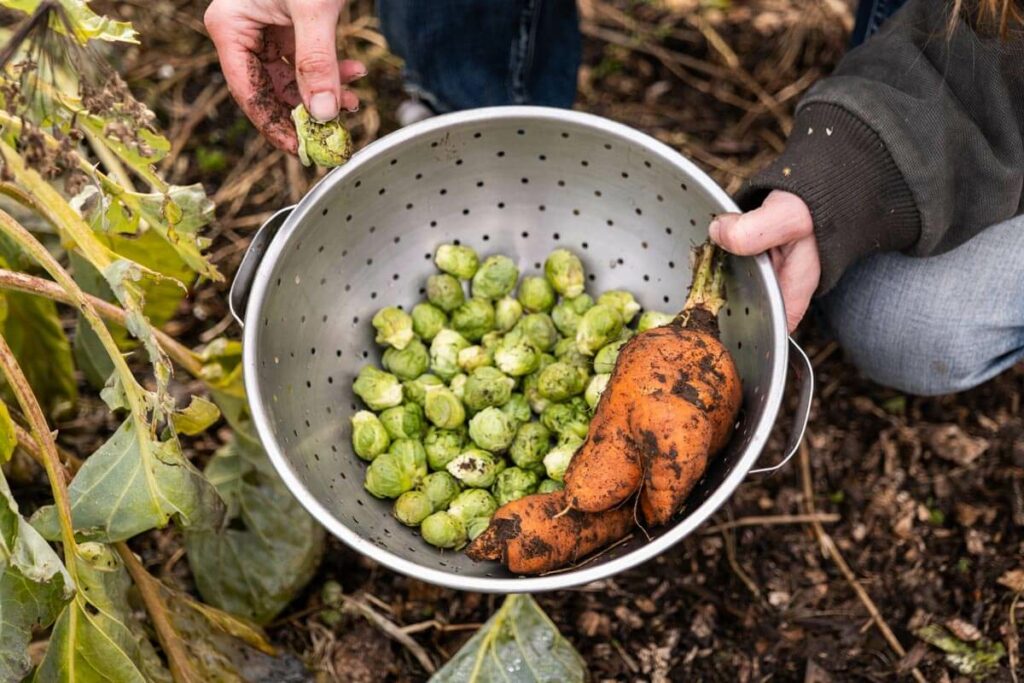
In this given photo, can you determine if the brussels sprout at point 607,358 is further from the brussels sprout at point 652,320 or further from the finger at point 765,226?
the finger at point 765,226

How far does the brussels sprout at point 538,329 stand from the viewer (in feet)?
9.16

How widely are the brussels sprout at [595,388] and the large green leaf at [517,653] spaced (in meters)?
0.59

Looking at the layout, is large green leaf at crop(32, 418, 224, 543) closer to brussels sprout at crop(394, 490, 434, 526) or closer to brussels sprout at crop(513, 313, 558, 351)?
brussels sprout at crop(394, 490, 434, 526)

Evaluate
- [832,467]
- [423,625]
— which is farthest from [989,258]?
[423,625]

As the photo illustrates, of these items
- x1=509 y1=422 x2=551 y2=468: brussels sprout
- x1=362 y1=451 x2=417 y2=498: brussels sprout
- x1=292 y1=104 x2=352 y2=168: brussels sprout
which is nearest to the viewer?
x1=292 y1=104 x2=352 y2=168: brussels sprout

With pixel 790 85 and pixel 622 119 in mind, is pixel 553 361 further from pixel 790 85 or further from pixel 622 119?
pixel 790 85

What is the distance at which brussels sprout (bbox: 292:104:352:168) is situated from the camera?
227 centimetres

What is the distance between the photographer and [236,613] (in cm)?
275

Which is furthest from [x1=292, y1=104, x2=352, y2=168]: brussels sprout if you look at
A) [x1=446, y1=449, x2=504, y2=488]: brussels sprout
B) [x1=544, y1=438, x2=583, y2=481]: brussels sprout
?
[x1=544, y1=438, x2=583, y2=481]: brussels sprout

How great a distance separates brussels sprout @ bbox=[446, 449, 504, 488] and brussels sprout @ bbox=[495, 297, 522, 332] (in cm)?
48

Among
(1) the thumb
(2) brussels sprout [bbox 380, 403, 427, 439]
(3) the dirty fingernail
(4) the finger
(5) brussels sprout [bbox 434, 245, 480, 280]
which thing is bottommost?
(2) brussels sprout [bbox 380, 403, 427, 439]

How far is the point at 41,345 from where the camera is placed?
9.43 ft

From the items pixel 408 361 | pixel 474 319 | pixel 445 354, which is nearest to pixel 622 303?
pixel 474 319

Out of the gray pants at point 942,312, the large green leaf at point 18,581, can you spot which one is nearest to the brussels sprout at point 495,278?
the gray pants at point 942,312
